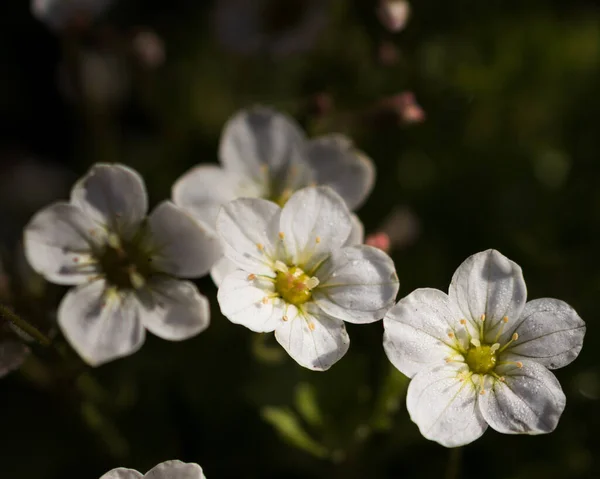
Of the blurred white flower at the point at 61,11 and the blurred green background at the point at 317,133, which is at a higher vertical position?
the blurred white flower at the point at 61,11

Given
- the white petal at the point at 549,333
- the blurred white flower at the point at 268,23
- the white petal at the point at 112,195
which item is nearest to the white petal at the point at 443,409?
the white petal at the point at 549,333

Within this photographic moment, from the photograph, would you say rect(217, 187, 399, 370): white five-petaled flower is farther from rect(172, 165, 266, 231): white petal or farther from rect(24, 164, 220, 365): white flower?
rect(172, 165, 266, 231): white petal

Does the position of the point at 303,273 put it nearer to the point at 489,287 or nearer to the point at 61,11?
the point at 489,287

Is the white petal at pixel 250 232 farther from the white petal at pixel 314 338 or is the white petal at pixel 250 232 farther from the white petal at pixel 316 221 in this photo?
the white petal at pixel 314 338

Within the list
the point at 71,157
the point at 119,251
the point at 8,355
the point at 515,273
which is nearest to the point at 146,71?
the point at 71,157

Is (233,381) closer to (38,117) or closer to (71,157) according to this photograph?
(71,157)
